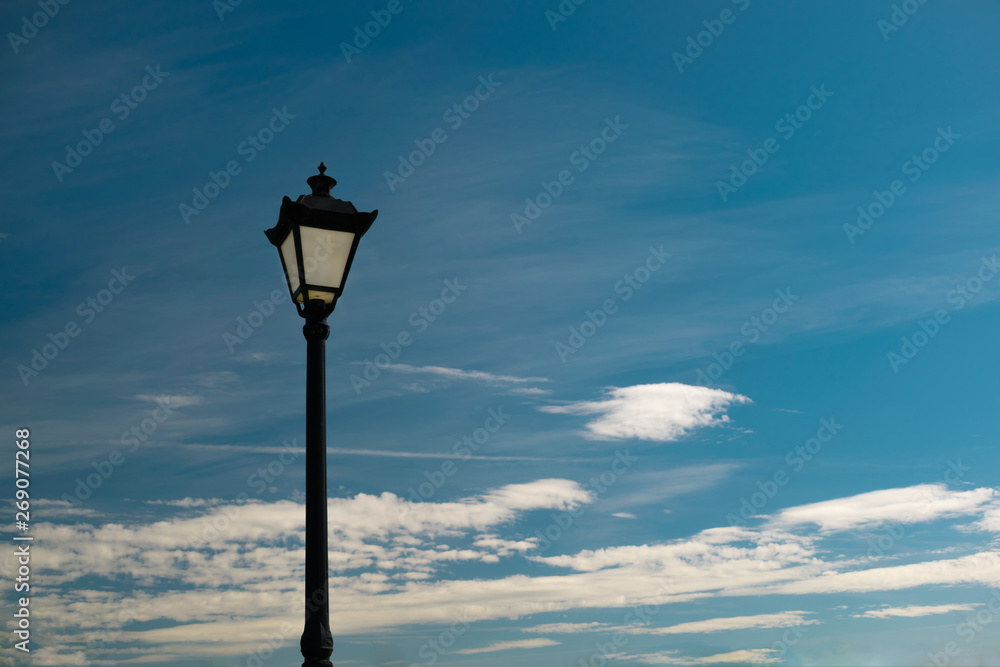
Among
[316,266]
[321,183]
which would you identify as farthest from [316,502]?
[321,183]

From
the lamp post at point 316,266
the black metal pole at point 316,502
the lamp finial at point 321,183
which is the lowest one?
the black metal pole at point 316,502

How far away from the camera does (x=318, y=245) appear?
6840 millimetres

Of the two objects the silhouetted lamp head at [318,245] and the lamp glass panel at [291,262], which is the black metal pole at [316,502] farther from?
the lamp glass panel at [291,262]

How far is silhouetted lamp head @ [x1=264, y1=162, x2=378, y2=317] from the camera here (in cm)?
678

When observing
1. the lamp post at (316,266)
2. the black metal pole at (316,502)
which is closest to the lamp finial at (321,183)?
the lamp post at (316,266)

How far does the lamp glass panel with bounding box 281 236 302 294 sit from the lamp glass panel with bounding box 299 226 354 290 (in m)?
0.11

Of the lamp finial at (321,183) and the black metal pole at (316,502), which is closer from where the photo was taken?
the black metal pole at (316,502)

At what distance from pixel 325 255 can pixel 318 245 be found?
0.10m

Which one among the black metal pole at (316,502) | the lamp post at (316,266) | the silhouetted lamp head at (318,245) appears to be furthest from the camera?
the silhouetted lamp head at (318,245)

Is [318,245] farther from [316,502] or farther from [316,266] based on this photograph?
[316,502]

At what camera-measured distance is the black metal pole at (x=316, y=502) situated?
596 centimetres

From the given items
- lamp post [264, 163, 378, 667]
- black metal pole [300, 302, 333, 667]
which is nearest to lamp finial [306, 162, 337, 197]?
lamp post [264, 163, 378, 667]

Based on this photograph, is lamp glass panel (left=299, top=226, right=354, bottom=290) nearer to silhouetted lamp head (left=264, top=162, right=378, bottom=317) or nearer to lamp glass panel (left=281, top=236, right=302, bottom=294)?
silhouetted lamp head (left=264, top=162, right=378, bottom=317)

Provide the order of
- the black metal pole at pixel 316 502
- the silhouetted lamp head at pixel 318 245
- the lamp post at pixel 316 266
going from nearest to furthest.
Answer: the black metal pole at pixel 316 502 → the lamp post at pixel 316 266 → the silhouetted lamp head at pixel 318 245
